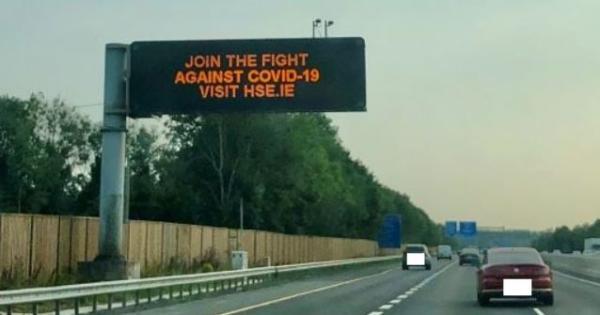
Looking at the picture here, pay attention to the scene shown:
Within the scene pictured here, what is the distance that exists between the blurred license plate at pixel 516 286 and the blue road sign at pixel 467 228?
118 metres

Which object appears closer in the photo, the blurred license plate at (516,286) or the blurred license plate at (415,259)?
the blurred license plate at (516,286)

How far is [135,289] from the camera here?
29438 millimetres

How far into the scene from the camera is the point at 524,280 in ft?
98.1

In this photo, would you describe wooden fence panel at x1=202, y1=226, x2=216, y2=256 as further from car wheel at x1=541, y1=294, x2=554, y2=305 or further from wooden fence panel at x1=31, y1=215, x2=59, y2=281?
car wheel at x1=541, y1=294, x2=554, y2=305

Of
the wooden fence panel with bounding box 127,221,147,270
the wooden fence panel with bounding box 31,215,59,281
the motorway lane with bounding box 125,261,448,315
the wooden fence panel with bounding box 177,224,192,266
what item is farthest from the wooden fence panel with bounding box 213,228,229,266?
the wooden fence panel with bounding box 31,215,59,281

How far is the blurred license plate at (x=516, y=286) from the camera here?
29891 mm

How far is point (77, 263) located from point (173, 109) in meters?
5.59

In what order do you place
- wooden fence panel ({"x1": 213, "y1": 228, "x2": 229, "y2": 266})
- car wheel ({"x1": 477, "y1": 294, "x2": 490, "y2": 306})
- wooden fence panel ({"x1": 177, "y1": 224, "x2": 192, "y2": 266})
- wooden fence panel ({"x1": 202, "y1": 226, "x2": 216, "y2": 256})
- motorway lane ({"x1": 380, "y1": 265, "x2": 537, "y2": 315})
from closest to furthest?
motorway lane ({"x1": 380, "y1": 265, "x2": 537, "y2": 315}) < car wheel ({"x1": 477, "y1": 294, "x2": 490, "y2": 306}) < wooden fence panel ({"x1": 177, "y1": 224, "x2": 192, "y2": 266}) < wooden fence panel ({"x1": 202, "y1": 226, "x2": 216, "y2": 256}) < wooden fence panel ({"x1": 213, "y1": 228, "x2": 229, "y2": 266})

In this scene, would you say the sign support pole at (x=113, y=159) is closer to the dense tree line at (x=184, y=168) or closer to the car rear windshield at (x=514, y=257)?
the car rear windshield at (x=514, y=257)

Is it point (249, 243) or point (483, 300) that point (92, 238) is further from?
point (249, 243)

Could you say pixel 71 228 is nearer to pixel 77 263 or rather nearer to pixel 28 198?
pixel 77 263

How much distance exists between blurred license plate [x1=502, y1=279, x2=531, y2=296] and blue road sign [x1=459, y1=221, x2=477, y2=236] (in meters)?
118

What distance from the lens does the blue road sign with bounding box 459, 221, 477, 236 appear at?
14725cm

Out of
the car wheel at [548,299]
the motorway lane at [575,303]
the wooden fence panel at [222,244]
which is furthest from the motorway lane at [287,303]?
the wooden fence panel at [222,244]
